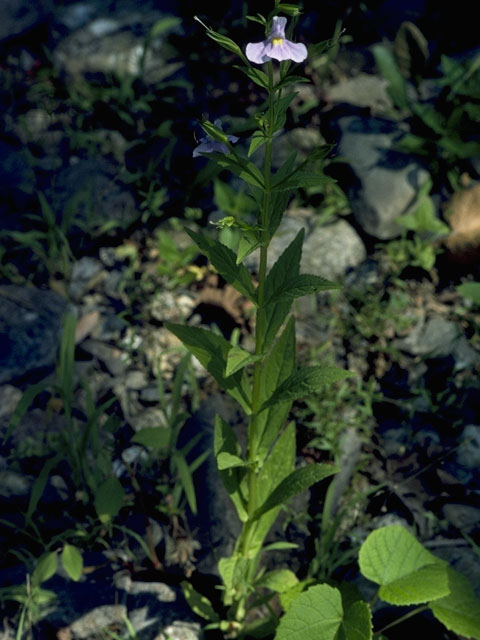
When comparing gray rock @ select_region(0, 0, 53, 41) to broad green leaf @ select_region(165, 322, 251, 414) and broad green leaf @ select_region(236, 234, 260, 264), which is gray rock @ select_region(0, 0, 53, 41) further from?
broad green leaf @ select_region(236, 234, 260, 264)

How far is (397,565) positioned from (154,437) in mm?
1005

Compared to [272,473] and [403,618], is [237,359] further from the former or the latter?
[403,618]

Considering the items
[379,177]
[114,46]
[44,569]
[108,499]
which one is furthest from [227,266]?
[114,46]

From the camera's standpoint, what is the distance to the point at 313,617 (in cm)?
187

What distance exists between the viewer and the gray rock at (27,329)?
2.99 meters

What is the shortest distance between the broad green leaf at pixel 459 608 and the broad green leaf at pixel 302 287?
110cm

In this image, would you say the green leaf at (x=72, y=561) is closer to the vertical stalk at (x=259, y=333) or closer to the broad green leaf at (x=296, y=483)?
the vertical stalk at (x=259, y=333)

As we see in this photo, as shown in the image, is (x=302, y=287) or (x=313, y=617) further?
(x=313, y=617)

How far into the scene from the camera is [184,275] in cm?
338

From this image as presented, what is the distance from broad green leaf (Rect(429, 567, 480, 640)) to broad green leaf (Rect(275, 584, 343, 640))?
33cm

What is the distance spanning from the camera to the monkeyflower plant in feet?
5.21

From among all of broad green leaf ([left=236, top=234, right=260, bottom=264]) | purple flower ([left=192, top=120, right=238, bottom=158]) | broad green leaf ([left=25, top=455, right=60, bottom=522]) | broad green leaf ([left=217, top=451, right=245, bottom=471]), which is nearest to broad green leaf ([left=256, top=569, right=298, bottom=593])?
broad green leaf ([left=217, top=451, right=245, bottom=471])

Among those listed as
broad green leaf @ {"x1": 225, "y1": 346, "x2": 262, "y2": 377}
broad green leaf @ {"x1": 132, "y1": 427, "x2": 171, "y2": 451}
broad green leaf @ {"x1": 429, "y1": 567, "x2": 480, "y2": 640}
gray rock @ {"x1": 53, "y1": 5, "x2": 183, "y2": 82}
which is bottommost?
broad green leaf @ {"x1": 429, "y1": 567, "x2": 480, "y2": 640}

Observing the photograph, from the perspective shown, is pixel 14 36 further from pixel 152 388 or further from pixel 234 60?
pixel 152 388
